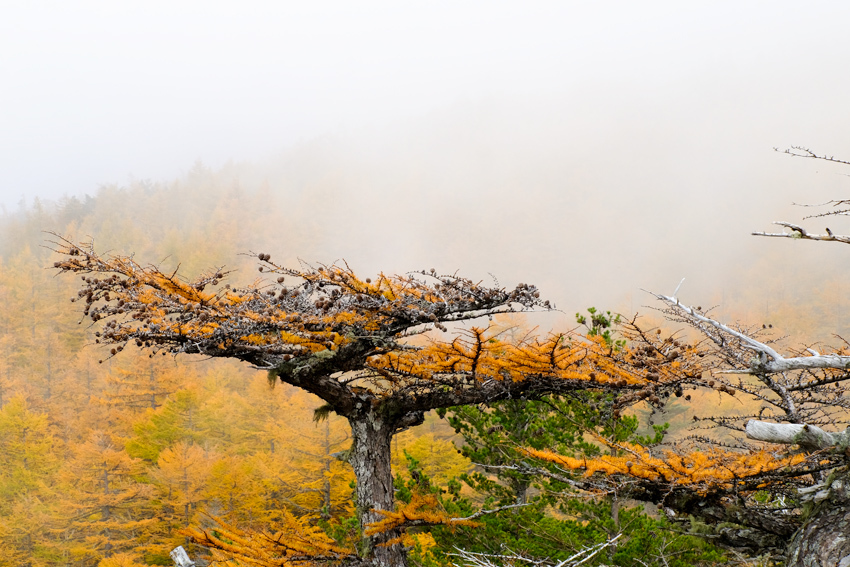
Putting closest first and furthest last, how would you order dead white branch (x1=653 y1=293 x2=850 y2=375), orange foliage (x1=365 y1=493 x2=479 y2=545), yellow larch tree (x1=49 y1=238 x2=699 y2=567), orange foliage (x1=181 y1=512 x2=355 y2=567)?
dead white branch (x1=653 y1=293 x2=850 y2=375)
yellow larch tree (x1=49 y1=238 x2=699 y2=567)
orange foliage (x1=181 y1=512 x2=355 y2=567)
orange foliage (x1=365 y1=493 x2=479 y2=545)

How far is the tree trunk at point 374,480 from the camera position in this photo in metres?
4.85

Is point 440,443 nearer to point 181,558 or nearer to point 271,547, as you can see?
point 181,558

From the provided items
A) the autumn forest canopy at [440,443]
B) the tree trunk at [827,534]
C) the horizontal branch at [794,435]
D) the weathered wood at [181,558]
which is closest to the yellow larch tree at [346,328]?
the autumn forest canopy at [440,443]

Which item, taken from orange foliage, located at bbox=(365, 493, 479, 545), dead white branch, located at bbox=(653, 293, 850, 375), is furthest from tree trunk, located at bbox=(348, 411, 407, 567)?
dead white branch, located at bbox=(653, 293, 850, 375)

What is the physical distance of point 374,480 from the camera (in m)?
4.95

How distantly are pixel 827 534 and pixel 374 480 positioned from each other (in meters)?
3.49

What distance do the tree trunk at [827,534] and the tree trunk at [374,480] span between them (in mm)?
3223

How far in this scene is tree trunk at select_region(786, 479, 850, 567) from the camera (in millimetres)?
2693

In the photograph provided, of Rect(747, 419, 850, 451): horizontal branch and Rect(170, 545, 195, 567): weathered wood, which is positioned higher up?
Rect(747, 419, 850, 451): horizontal branch

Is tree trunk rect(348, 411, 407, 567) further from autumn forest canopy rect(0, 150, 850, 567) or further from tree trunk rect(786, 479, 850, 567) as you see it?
tree trunk rect(786, 479, 850, 567)

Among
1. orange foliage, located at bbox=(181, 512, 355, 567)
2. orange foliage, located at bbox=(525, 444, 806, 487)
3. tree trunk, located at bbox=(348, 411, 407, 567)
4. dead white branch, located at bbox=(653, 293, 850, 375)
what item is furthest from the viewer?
tree trunk, located at bbox=(348, 411, 407, 567)

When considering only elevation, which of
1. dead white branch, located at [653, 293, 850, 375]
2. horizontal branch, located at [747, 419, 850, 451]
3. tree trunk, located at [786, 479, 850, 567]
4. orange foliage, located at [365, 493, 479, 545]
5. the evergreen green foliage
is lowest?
the evergreen green foliage

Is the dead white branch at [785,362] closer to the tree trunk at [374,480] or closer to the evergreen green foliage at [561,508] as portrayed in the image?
the evergreen green foliage at [561,508]

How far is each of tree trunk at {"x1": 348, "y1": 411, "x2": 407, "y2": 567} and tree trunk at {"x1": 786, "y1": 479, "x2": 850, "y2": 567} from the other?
3.22 m
